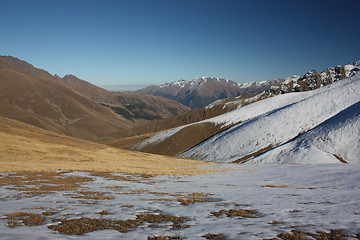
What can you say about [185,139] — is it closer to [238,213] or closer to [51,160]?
[51,160]

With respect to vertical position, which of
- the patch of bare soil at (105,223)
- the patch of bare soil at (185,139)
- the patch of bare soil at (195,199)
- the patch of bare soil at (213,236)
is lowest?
the patch of bare soil at (185,139)

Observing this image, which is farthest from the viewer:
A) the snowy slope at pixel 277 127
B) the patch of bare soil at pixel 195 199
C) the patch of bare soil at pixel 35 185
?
the snowy slope at pixel 277 127

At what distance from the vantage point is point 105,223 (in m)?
13.6

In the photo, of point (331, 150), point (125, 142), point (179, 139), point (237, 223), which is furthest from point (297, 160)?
point (125, 142)

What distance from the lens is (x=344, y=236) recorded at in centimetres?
1142

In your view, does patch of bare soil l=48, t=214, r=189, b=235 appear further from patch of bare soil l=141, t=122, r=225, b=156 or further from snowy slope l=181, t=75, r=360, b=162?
patch of bare soil l=141, t=122, r=225, b=156

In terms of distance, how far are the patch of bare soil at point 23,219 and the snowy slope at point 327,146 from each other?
226 feet

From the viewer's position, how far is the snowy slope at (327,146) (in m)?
69.5

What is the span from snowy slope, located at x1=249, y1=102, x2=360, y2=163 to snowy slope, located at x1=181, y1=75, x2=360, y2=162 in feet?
56.1

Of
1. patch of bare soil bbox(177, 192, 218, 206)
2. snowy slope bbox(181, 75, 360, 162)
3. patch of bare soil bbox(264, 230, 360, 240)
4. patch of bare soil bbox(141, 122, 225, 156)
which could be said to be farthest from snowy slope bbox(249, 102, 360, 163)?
patch of bare soil bbox(141, 122, 225, 156)

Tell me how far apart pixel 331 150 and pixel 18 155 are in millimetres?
76028

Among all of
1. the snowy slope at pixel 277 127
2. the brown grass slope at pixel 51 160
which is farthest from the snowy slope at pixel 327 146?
the brown grass slope at pixel 51 160

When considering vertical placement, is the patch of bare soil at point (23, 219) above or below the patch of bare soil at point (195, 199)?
above

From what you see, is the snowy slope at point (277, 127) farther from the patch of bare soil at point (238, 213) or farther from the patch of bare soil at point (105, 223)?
the patch of bare soil at point (105, 223)
